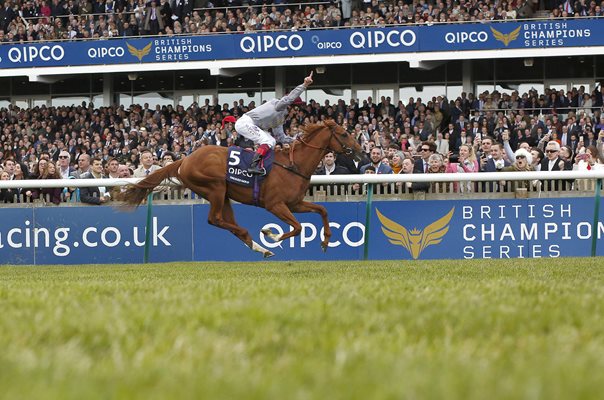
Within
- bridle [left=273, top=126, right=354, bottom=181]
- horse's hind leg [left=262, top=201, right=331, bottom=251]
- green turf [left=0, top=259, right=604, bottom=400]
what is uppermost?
bridle [left=273, top=126, right=354, bottom=181]

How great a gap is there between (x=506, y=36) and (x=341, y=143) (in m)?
15.3

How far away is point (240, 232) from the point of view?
13188mm

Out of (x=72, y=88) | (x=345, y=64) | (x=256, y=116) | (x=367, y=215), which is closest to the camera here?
(x=256, y=116)

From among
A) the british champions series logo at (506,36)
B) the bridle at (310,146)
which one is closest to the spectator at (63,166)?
the bridle at (310,146)

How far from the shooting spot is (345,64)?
3186 centimetres

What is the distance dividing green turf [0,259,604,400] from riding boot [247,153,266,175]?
7586 millimetres

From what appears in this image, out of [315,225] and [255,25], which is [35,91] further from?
[315,225]

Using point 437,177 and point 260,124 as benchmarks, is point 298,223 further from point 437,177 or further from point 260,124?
point 437,177

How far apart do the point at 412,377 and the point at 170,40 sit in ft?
92.0

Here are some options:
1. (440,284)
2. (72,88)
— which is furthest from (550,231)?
(72,88)

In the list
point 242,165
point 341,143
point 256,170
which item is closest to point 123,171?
point 242,165

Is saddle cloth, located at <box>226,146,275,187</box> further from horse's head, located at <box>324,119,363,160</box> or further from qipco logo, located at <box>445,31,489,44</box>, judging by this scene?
qipco logo, located at <box>445,31,489,44</box>

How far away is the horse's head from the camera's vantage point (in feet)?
43.9

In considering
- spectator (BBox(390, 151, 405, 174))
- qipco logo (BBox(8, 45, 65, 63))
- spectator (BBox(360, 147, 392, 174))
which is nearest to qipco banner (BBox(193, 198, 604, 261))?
spectator (BBox(360, 147, 392, 174))
